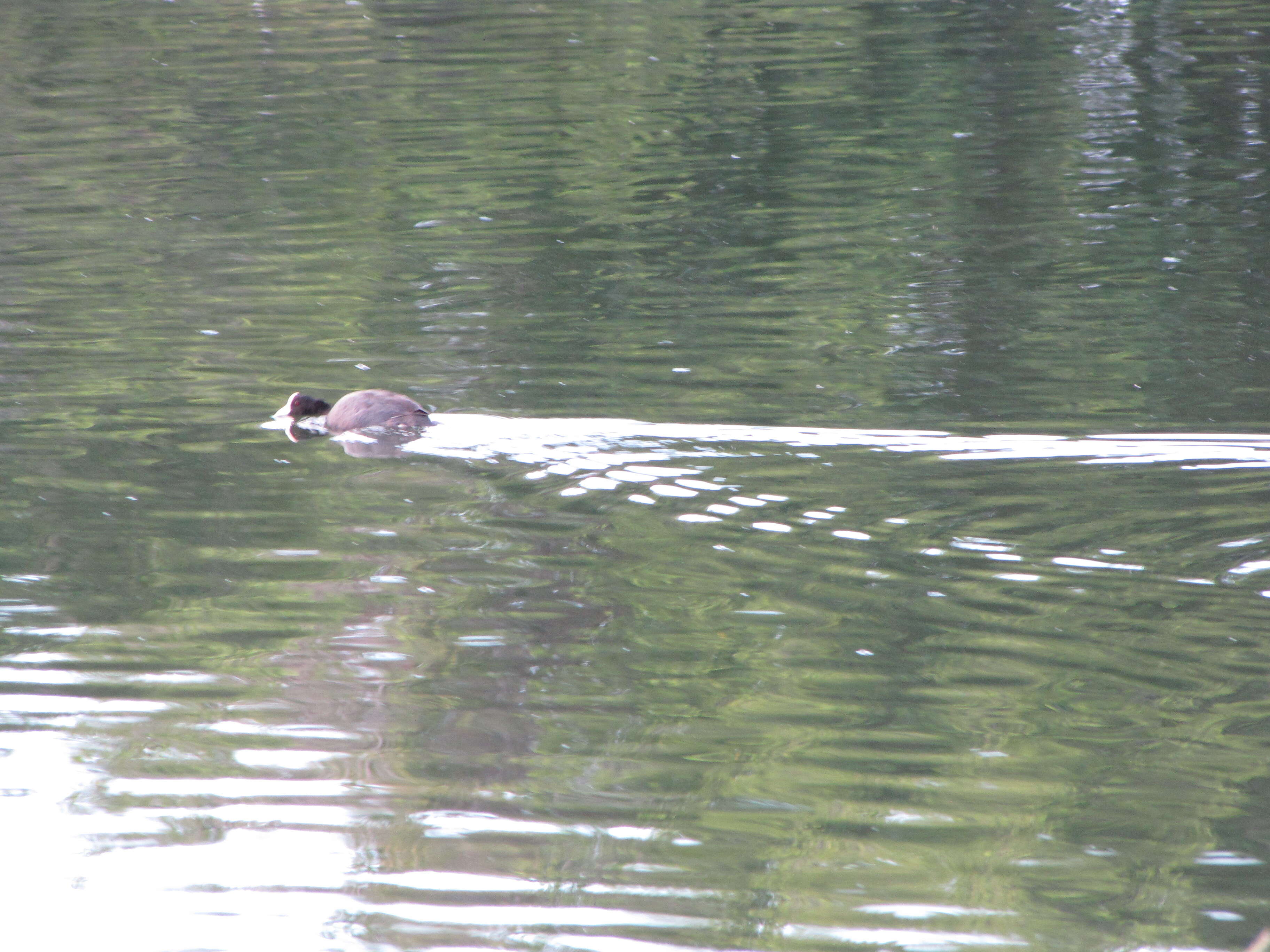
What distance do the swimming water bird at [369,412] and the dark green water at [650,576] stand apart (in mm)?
225

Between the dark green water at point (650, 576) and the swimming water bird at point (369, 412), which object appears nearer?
the dark green water at point (650, 576)

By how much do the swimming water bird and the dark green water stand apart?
0.74 feet

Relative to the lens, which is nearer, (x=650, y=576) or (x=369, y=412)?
(x=650, y=576)

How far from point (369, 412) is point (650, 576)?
10.3ft

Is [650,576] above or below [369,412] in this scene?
below

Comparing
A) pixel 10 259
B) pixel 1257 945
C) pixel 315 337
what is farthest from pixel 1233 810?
pixel 10 259

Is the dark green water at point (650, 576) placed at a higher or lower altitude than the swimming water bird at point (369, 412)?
lower

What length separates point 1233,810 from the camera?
613cm

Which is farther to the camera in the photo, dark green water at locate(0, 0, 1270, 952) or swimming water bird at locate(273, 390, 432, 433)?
swimming water bird at locate(273, 390, 432, 433)

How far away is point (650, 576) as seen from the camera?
329 inches

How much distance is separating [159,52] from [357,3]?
7017 mm

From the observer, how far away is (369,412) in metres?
10.8

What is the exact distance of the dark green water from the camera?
19.4ft

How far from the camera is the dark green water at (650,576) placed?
5.90m
